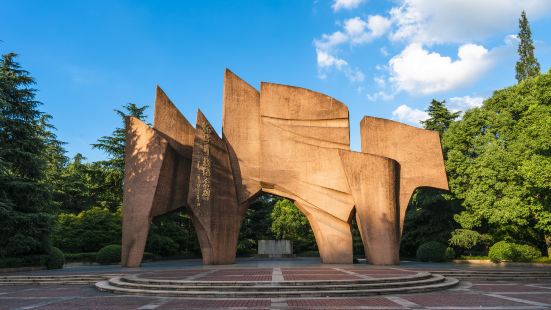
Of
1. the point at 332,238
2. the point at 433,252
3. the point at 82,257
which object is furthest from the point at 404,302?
the point at 82,257

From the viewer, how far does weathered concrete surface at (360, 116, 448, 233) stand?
74.4 ft

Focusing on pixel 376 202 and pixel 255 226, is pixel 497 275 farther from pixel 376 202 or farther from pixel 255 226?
pixel 255 226

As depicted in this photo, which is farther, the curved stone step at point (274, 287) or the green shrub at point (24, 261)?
the green shrub at point (24, 261)

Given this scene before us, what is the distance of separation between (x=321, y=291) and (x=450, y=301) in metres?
3.61

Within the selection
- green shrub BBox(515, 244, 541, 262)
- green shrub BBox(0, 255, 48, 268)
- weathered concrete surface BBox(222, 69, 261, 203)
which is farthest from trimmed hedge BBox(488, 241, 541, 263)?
green shrub BBox(0, 255, 48, 268)

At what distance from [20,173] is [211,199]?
12938mm

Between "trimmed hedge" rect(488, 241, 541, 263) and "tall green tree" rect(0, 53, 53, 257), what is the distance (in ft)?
89.0

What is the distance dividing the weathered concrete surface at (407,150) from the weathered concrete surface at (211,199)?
8.47 m

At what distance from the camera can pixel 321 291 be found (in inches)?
480

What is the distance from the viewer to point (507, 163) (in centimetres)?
2517

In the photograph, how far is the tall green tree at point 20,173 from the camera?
22.6 metres

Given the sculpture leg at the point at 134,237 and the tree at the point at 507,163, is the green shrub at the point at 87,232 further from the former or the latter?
the tree at the point at 507,163

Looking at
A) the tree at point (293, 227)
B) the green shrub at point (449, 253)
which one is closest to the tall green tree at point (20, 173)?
the tree at point (293, 227)

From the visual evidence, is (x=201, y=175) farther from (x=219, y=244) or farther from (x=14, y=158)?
(x=14, y=158)
